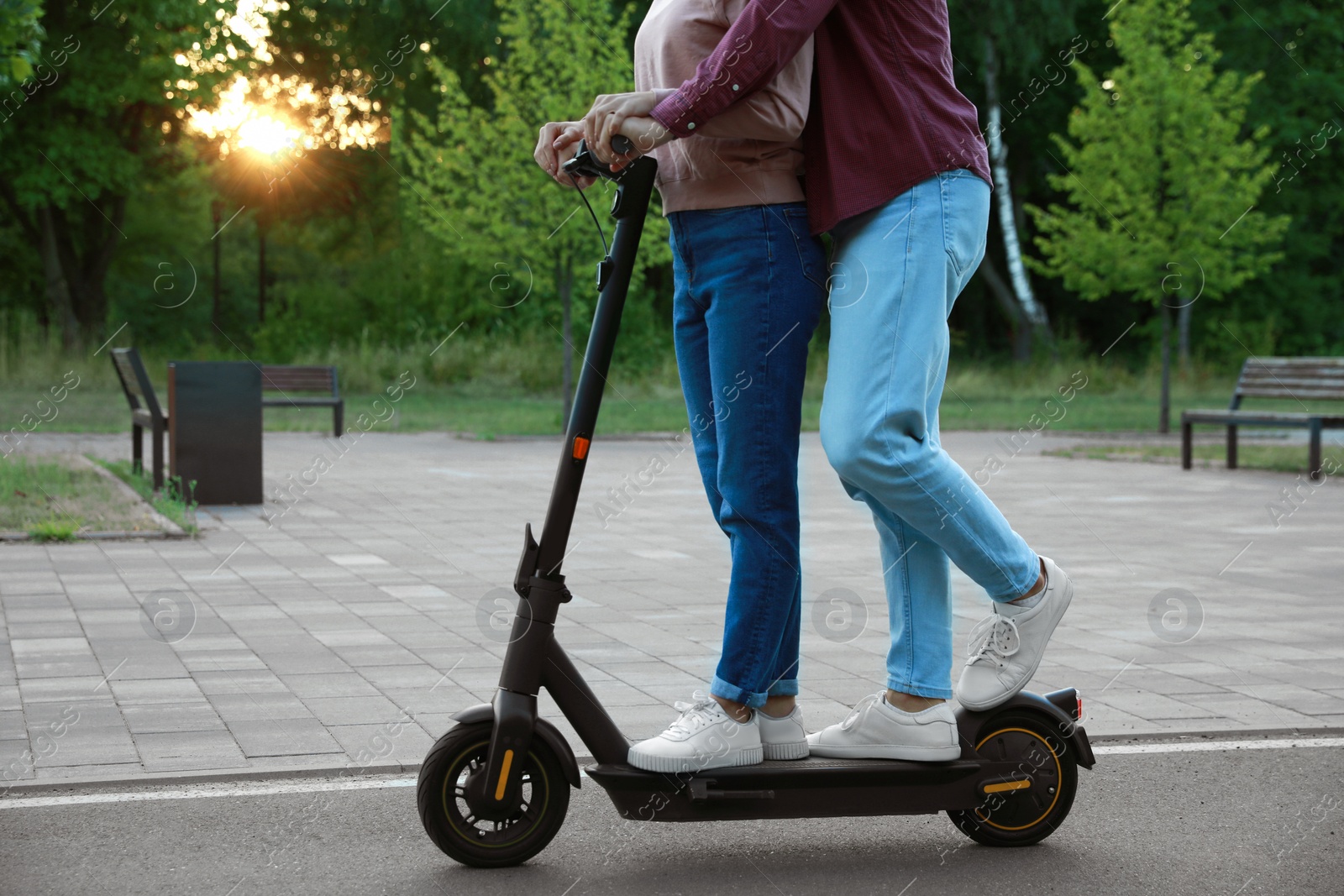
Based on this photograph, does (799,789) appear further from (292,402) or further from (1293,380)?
(1293,380)

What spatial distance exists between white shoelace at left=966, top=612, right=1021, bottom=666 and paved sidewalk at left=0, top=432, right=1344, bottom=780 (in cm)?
122

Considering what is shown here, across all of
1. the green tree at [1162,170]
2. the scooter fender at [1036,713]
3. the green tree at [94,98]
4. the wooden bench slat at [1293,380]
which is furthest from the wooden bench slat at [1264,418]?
the green tree at [94,98]

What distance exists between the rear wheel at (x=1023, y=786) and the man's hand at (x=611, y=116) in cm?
139

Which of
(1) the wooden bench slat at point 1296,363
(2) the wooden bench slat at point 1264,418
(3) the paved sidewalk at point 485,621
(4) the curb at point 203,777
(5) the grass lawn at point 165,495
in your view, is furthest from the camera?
(1) the wooden bench slat at point 1296,363

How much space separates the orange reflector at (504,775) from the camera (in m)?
2.93

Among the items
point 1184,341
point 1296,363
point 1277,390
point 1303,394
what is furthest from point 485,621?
point 1184,341

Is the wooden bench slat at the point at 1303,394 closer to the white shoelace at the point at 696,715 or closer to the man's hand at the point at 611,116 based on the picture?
the white shoelace at the point at 696,715

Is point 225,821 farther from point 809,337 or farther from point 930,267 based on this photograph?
point 930,267

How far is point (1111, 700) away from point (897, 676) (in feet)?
5.65

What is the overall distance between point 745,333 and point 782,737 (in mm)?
827

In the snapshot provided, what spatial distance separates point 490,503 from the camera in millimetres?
10695

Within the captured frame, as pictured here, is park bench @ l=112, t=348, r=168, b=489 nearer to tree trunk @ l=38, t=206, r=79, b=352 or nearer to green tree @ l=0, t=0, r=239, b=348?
green tree @ l=0, t=0, r=239, b=348

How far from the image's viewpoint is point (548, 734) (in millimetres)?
2988

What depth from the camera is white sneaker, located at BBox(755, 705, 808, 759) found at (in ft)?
10.3
